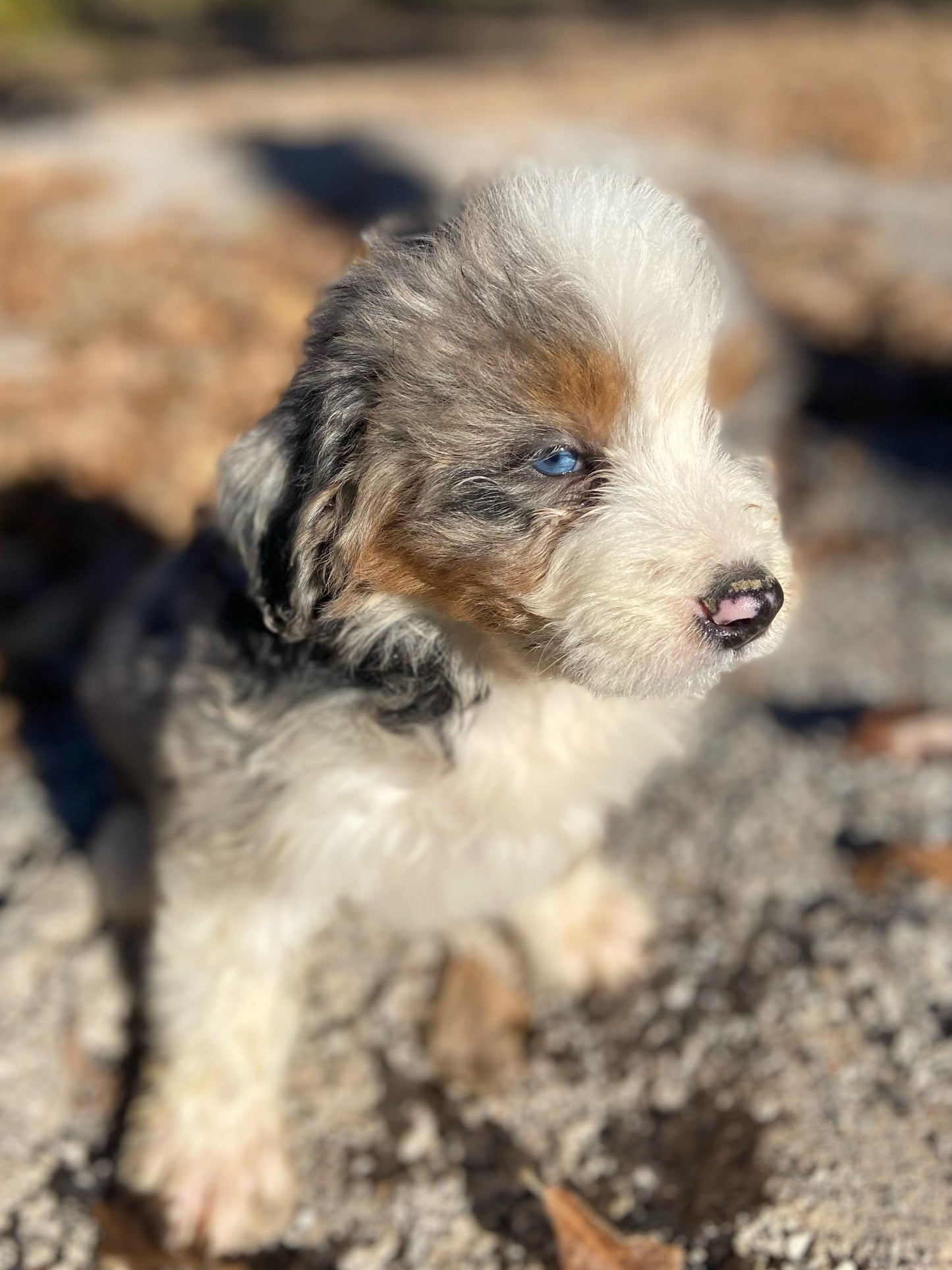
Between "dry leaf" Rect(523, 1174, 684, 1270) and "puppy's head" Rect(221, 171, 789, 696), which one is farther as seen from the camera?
"dry leaf" Rect(523, 1174, 684, 1270)

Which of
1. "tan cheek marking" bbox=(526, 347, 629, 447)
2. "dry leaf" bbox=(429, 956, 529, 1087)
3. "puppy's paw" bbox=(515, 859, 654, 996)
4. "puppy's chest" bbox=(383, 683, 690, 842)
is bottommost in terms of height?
"dry leaf" bbox=(429, 956, 529, 1087)

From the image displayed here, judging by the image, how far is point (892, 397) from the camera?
306 inches

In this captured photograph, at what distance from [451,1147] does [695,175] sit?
9919 mm

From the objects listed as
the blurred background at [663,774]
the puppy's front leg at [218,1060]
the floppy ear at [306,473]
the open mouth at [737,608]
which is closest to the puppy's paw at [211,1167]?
the puppy's front leg at [218,1060]

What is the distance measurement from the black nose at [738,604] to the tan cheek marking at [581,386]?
0.44 metres

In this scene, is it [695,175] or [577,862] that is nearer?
[577,862]

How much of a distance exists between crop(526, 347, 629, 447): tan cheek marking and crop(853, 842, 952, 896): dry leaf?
8.26ft

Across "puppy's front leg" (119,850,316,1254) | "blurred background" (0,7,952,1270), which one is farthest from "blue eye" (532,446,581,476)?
"puppy's front leg" (119,850,316,1254)

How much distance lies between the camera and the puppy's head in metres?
2.40

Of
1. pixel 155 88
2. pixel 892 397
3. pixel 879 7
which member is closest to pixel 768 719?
pixel 892 397

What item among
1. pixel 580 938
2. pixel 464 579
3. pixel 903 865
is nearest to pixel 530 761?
pixel 464 579

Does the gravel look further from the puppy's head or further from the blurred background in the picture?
the puppy's head

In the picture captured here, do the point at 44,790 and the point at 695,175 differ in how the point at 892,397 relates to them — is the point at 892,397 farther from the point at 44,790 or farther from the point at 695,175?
the point at 44,790

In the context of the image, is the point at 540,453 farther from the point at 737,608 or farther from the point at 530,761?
the point at 530,761
